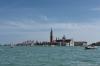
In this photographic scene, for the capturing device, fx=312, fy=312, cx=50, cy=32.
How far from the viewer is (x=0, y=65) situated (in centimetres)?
4988

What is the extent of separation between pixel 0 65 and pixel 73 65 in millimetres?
11660

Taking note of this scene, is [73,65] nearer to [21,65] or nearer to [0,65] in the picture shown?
[21,65]

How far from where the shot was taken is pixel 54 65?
49.2 m

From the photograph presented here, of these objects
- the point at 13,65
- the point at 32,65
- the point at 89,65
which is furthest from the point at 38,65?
the point at 89,65

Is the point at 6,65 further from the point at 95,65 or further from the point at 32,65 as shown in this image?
the point at 95,65

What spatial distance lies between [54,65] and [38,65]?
253 cm

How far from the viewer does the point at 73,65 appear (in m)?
49.7

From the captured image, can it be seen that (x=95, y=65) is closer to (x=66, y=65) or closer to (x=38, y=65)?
(x=66, y=65)

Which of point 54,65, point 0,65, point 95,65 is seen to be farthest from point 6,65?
point 95,65

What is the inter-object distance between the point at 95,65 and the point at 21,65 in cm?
1168

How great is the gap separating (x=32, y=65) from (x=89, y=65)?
8.98 m

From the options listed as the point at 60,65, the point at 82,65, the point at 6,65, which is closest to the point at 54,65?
the point at 60,65

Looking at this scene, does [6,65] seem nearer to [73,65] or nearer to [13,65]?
[13,65]

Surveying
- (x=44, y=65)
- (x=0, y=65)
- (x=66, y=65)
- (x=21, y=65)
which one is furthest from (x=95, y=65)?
(x=0, y=65)
